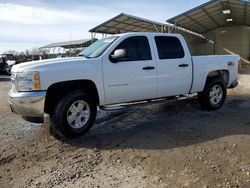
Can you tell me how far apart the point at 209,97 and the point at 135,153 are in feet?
12.0

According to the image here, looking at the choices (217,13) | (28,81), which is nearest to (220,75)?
(28,81)

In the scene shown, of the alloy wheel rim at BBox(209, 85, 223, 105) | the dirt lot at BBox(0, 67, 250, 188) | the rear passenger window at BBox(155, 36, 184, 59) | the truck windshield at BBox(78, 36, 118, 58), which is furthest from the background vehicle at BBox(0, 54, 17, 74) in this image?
the alloy wheel rim at BBox(209, 85, 223, 105)

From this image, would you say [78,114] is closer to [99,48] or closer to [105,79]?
[105,79]

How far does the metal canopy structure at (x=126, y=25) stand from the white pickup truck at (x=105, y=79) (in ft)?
42.1

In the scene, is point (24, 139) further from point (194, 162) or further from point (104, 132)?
point (194, 162)

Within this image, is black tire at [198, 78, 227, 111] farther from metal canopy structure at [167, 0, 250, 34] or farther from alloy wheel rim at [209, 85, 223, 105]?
A: metal canopy structure at [167, 0, 250, 34]

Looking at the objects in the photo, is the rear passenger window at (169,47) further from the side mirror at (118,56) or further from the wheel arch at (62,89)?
the wheel arch at (62,89)

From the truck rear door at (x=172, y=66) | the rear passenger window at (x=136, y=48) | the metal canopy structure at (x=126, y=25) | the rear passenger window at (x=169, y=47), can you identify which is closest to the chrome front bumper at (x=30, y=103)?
the rear passenger window at (x=136, y=48)

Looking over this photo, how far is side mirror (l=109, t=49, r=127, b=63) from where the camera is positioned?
5609 millimetres

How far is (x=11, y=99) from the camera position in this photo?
5.26 m

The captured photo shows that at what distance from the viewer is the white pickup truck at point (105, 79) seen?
5125 millimetres

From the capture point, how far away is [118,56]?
18.5 feet

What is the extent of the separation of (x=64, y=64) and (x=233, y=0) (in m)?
16.2

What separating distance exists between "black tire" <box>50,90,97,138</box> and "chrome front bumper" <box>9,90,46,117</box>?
0.99 ft
